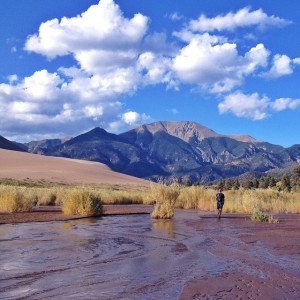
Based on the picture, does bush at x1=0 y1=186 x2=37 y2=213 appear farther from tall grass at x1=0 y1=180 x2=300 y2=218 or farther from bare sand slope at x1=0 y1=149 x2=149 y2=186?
bare sand slope at x1=0 y1=149 x2=149 y2=186

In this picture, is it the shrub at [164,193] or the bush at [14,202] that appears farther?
the shrub at [164,193]

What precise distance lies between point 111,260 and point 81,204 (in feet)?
49.5

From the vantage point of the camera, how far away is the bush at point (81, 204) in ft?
90.5

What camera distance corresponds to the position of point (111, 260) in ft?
42.2

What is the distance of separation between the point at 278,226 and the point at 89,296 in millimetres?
16299

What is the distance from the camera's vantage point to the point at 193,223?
952 inches

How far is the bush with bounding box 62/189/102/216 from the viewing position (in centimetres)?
2759

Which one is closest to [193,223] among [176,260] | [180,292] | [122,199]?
[176,260]

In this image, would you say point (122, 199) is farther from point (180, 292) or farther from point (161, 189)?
point (180, 292)

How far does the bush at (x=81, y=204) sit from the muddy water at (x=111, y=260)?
246 inches

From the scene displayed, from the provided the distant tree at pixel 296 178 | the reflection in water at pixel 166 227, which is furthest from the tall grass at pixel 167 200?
the distant tree at pixel 296 178

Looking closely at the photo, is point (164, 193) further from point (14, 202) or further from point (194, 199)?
point (14, 202)

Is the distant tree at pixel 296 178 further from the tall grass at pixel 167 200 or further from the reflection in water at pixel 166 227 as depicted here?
the reflection in water at pixel 166 227

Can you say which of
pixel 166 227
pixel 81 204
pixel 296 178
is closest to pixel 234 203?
pixel 81 204
